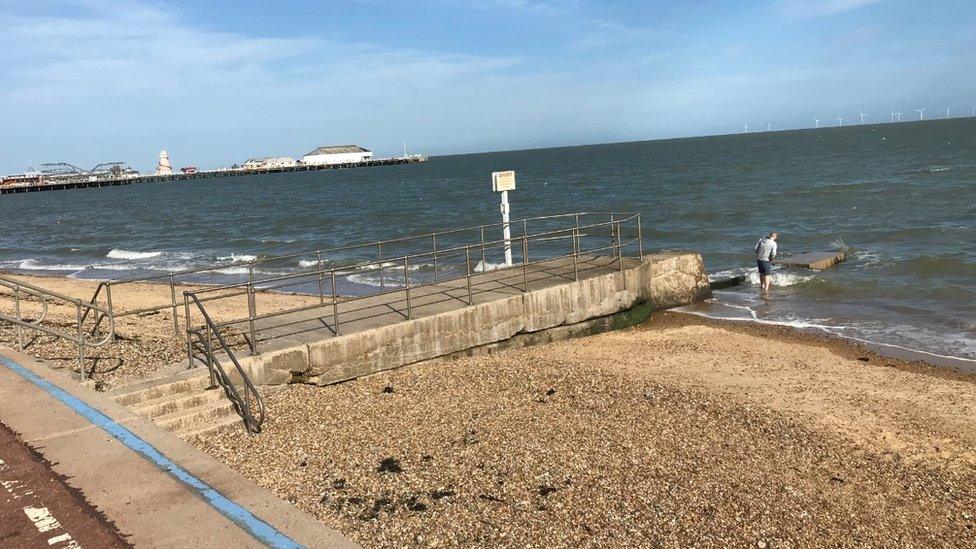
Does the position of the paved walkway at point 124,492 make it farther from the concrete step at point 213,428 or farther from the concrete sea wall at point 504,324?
the concrete sea wall at point 504,324

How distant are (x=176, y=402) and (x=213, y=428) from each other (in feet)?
1.81

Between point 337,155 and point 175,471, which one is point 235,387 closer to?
point 175,471

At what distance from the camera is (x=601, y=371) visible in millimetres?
10859

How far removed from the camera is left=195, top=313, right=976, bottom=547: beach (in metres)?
6.11

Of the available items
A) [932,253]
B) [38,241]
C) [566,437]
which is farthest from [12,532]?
[38,241]

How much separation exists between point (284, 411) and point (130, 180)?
169981 millimetres

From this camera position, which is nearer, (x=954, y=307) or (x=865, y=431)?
(x=865, y=431)

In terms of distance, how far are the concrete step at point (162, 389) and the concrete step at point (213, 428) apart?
0.56 meters

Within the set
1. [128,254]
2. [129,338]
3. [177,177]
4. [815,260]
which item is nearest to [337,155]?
[177,177]

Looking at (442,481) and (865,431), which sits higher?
(442,481)

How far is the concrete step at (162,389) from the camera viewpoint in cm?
793

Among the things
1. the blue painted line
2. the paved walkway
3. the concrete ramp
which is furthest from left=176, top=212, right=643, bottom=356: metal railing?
the concrete ramp

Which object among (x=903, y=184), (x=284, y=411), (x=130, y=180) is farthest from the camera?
(x=130, y=180)

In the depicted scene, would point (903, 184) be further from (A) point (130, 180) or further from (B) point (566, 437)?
(A) point (130, 180)
